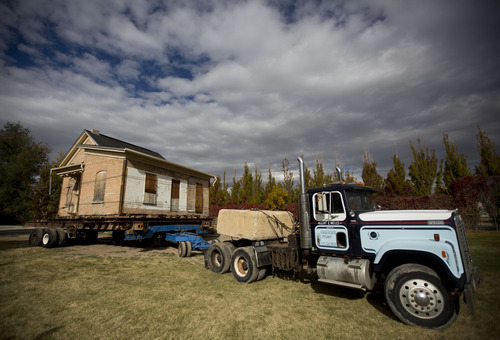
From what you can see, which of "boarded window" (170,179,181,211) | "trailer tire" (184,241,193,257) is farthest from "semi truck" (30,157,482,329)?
"boarded window" (170,179,181,211)

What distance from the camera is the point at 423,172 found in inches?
1008

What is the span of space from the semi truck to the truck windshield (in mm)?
29

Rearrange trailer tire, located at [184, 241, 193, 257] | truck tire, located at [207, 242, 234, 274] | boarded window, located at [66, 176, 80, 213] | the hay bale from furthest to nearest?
boarded window, located at [66, 176, 80, 213], trailer tire, located at [184, 241, 193, 257], truck tire, located at [207, 242, 234, 274], the hay bale

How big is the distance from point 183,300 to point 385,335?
4.21 meters

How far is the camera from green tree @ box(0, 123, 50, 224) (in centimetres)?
3431

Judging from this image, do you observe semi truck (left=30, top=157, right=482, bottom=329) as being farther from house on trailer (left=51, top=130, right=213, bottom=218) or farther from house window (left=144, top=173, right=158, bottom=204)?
Answer: house window (left=144, top=173, right=158, bottom=204)

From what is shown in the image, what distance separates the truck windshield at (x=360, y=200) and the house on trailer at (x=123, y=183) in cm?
1080

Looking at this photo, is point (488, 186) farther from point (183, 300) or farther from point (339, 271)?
point (183, 300)

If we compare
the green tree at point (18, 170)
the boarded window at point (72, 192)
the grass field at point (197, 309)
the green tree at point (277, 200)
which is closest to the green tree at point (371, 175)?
the green tree at point (277, 200)

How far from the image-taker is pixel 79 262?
9.41 meters

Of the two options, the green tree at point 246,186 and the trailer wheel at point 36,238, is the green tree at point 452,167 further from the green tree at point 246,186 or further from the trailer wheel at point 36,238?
the trailer wheel at point 36,238

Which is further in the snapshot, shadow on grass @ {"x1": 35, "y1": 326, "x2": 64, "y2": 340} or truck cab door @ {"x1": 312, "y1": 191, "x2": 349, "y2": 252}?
truck cab door @ {"x1": 312, "y1": 191, "x2": 349, "y2": 252}

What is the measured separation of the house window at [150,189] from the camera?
51.7ft

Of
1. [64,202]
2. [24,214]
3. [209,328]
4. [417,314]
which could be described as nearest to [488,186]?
[417,314]
